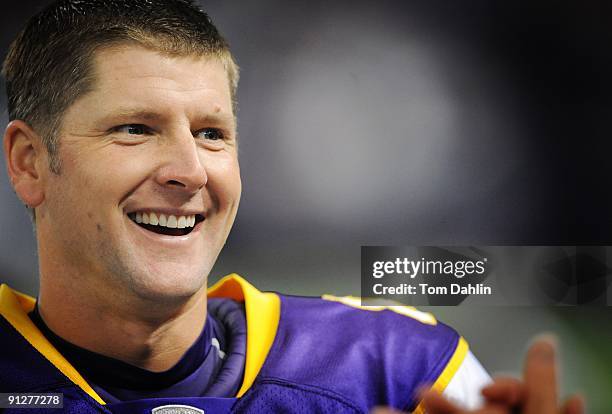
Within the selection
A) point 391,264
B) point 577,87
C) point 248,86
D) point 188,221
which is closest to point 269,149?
point 248,86

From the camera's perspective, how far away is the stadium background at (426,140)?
1.88m

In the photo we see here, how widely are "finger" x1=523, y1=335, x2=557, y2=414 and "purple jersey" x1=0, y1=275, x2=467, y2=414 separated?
2.02 feet

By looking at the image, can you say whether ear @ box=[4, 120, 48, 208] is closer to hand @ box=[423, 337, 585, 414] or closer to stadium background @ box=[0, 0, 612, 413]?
stadium background @ box=[0, 0, 612, 413]

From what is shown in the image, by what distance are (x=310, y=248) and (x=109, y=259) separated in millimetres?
456

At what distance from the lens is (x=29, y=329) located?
5.76ft

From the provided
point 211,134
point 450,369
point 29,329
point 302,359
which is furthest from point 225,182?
point 450,369

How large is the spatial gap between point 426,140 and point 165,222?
24.7 inches

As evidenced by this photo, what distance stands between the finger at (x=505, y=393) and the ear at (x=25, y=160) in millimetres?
1050

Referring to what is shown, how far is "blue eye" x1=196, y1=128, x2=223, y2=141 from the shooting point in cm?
176

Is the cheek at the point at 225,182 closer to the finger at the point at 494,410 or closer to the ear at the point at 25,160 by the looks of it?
the ear at the point at 25,160

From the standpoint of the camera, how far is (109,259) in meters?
1.71

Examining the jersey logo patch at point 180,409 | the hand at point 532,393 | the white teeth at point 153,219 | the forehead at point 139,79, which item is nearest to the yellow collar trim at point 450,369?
the jersey logo patch at point 180,409
